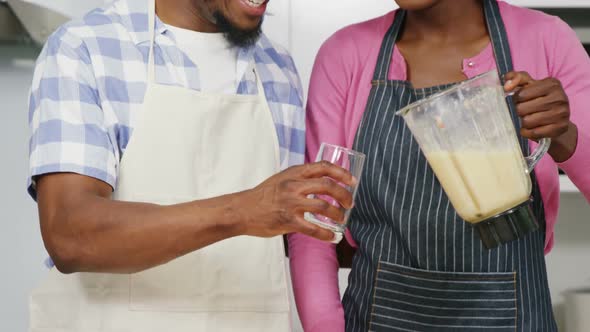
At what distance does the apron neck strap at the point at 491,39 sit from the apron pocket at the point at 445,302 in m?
0.35

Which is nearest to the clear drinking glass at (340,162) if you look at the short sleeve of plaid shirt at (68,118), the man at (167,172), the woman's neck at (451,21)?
the man at (167,172)

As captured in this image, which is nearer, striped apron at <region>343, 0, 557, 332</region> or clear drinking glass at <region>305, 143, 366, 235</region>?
clear drinking glass at <region>305, 143, 366, 235</region>

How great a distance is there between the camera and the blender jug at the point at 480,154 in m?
1.14

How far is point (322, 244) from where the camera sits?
1491 mm

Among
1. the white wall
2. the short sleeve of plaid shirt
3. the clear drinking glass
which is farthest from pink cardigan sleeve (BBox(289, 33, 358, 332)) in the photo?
the white wall

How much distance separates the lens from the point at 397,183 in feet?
4.81

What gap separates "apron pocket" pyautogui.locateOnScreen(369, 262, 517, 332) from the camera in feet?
4.58

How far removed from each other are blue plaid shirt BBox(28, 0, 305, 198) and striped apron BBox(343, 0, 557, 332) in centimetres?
18

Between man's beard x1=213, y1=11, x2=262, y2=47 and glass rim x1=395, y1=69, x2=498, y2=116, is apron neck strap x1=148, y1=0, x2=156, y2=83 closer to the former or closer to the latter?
man's beard x1=213, y1=11, x2=262, y2=47

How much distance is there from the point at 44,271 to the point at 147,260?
111 cm

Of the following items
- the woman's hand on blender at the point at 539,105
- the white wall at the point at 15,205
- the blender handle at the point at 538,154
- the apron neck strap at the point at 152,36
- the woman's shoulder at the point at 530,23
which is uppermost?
the woman's shoulder at the point at 530,23

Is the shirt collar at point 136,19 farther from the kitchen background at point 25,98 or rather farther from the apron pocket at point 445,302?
the kitchen background at point 25,98

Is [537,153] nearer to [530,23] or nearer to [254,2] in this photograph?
[530,23]

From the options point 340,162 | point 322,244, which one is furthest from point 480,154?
point 322,244
